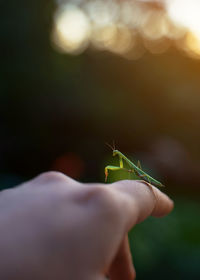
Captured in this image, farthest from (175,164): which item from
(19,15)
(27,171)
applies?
(19,15)

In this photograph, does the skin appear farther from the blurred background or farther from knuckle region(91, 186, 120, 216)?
the blurred background

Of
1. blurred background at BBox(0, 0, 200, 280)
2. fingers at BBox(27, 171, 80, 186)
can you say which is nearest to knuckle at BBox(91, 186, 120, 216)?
fingers at BBox(27, 171, 80, 186)

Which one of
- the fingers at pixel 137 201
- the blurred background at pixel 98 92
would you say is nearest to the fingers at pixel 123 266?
the fingers at pixel 137 201

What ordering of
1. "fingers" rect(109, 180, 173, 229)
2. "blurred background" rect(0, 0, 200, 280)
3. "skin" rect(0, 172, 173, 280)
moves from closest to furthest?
"skin" rect(0, 172, 173, 280) → "fingers" rect(109, 180, 173, 229) → "blurred background" rect(0, 0, 200, 280)

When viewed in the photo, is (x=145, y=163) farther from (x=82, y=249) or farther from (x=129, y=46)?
(x=82, y=249)

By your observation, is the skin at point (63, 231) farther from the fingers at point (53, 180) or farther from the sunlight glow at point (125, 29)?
the sunlight glow at point (125, 29)

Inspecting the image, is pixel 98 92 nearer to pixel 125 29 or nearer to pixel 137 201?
pixel 125 29

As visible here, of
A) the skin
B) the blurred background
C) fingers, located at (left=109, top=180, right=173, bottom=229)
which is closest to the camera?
the skin
